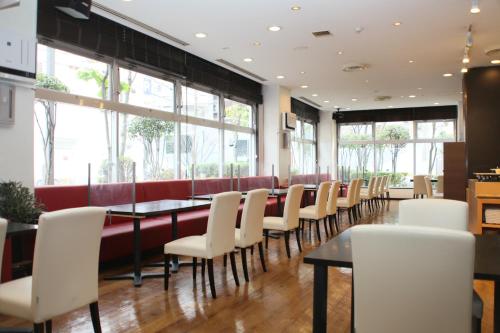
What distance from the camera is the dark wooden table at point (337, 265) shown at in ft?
5.51

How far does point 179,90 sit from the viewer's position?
23.3 ft

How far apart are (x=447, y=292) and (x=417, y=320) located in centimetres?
16

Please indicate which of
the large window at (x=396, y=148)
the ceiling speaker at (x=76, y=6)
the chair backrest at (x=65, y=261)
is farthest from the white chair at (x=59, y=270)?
the large window at (x=396, y=148)

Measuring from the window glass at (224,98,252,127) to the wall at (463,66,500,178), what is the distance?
4591mm

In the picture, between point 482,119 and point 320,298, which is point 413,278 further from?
point 482,119

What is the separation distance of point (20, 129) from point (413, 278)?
3.52 m

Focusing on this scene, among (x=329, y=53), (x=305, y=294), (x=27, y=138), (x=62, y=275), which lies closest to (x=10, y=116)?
(x=27, y=138)

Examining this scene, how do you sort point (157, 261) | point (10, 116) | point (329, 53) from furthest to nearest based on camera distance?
point (329, 53), point (157, 261), point (10, 116)

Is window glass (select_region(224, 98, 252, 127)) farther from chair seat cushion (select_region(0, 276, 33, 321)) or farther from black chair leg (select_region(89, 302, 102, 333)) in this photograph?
chair seat cushion (select_region(0, 276, 33, 321))

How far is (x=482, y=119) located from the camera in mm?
7746

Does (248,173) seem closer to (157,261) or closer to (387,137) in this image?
→ (157,261)

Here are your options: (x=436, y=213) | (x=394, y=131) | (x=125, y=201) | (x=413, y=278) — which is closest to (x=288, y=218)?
(x=125, y=201)

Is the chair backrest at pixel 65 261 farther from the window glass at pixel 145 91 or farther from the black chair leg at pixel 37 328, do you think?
the window glass at pixel 145 91

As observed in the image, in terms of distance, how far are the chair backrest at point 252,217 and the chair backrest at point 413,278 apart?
2.32 metres
